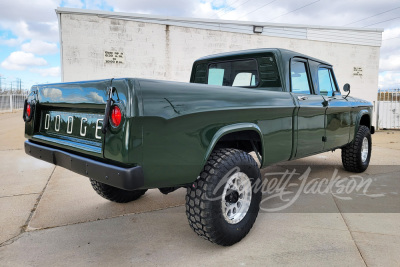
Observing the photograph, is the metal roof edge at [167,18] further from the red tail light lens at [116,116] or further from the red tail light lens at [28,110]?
the red tail light lens at [116,116]

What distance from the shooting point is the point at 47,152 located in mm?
2441

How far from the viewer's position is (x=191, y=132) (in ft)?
6.86

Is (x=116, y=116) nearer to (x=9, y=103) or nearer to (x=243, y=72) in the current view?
(x=243, y=72)

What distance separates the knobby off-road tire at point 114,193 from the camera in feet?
10.5

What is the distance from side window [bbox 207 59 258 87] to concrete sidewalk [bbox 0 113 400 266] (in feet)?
4.72

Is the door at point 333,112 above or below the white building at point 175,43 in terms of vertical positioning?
below

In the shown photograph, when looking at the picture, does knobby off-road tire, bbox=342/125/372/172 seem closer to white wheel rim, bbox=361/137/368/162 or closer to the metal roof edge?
white wheel rim, bbox=361/137/368/162

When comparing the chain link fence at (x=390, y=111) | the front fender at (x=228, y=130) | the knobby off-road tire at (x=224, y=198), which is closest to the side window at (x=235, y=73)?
the front fender at (x=228, y=130)

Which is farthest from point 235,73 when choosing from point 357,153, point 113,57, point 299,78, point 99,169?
point 113,57

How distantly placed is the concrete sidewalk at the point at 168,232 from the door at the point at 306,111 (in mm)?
654

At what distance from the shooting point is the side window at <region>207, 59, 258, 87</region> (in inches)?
137

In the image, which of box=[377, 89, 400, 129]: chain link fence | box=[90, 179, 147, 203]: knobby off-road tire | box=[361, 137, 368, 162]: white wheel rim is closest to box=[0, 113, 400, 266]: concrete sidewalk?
box=[90, 179, 147, 203]: knobby off-road tire

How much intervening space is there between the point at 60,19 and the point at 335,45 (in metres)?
9.91

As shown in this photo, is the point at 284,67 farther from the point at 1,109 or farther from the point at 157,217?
the point at 1,109
